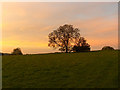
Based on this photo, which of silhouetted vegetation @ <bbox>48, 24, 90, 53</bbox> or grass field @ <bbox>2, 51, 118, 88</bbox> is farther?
silhouetted vegetation @ <bbox>48, 24, 90, 53</bbox>

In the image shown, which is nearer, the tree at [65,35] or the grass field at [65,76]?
the grass field at [65,76]

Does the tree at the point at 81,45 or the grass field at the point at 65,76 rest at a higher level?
the tree at the point at 81,45

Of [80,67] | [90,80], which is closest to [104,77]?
[90,80]

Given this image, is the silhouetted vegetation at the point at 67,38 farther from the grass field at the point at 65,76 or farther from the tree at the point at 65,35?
the grass field at the point at 65,76

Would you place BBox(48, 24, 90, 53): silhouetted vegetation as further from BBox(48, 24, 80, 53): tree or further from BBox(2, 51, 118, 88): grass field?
BBox(2, 51, 118, 88): grass field

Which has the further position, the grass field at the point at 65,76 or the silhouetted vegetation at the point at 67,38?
the silhouetted vegetation at the point at 67,38

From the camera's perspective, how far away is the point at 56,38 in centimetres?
7906

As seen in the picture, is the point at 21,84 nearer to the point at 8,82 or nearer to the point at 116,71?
the point at 8,82

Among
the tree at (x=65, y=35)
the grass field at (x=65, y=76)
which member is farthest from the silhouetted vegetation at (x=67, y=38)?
the grass field at (x=65, y=76)

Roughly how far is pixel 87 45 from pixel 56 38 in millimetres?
13155

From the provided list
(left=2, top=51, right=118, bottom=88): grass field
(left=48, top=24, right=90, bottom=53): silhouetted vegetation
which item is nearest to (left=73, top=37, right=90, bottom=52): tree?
(left=48, top=24, right=90, bottom=53): silhouetted vegetation

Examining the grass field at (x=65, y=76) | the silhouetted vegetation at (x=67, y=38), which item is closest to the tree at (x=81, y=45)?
the silhouetted vegetation at (x=67, y=38)

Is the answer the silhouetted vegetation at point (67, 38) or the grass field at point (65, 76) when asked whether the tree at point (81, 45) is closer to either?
the silhouetted vegetation at point (67, 38)

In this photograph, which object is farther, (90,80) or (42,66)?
(42,66)
